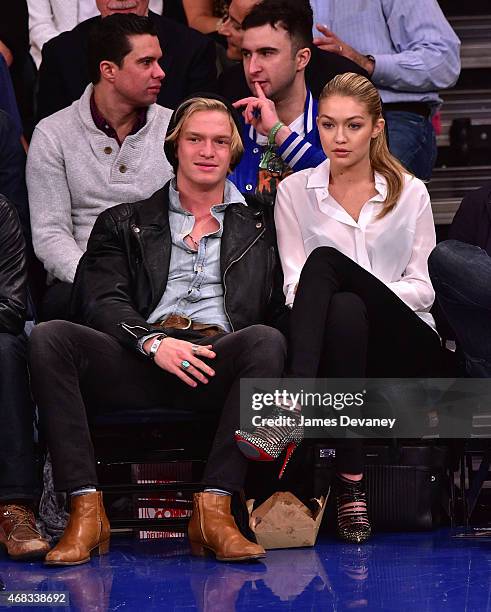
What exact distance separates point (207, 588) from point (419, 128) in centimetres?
235

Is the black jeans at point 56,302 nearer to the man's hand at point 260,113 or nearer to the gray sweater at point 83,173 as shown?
the gray sweater at point 83,173

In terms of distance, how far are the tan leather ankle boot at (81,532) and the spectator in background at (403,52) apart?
201 centimetres

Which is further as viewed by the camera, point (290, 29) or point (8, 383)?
point (290, 29)

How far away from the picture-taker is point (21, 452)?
366 cm

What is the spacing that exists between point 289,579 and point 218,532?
273 millimetres

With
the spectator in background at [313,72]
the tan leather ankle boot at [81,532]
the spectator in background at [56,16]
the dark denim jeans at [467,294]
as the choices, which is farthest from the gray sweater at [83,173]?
the dark denim jeans at [467,294]

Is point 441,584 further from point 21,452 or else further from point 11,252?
point 11,252

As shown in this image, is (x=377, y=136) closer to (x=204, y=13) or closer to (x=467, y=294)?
(x=467, y=294)

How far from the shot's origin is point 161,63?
5004mm

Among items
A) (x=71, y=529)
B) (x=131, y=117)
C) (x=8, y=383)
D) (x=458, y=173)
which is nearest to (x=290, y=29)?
(x=131, y=117)

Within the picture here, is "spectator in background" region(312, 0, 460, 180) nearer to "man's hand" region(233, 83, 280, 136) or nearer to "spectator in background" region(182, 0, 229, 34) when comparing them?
"spectator in background" region(182, 0, 229, 34)

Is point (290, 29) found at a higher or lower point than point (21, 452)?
higher

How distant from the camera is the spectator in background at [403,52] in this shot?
501 centimetres

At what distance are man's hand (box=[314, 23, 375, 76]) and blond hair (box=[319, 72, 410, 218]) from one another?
993mm
